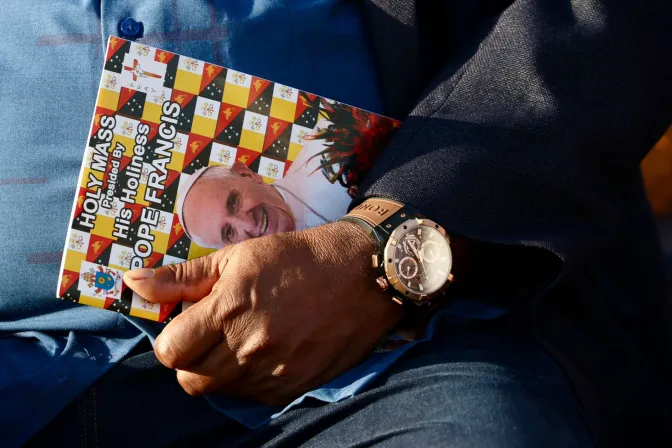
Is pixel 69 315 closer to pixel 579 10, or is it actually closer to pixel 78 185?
pixel 78 185

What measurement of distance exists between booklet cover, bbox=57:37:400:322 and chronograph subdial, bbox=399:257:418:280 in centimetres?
16

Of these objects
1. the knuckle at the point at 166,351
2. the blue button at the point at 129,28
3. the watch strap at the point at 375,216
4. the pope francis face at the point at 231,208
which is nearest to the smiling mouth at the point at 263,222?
the pope francis face at the point at 231,208

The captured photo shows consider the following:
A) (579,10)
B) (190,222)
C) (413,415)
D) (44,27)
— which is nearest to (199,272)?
(190,222)

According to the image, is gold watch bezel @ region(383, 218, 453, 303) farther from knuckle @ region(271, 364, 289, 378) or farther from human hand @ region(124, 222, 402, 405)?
knuckle @ region(271, 364, 289, 378)

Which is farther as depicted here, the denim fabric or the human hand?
the denim fabric

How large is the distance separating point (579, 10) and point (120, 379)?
89cm

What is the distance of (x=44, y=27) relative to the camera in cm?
113

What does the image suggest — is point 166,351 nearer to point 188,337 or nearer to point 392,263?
point 188,337

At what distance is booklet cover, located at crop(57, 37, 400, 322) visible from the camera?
1.01 m

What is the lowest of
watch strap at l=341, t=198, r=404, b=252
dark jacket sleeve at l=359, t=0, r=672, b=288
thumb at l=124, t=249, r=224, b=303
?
thumb at l=124, t=249, r=224, b=303

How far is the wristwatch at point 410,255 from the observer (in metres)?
1.00

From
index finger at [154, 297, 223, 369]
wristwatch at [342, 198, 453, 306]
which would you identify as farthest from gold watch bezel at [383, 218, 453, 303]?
index finger at [154, 297, 223, 369]

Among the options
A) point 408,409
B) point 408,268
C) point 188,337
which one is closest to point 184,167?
point 188,337

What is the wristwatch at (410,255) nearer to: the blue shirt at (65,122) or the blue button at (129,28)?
the blue shirt at (65,122)
